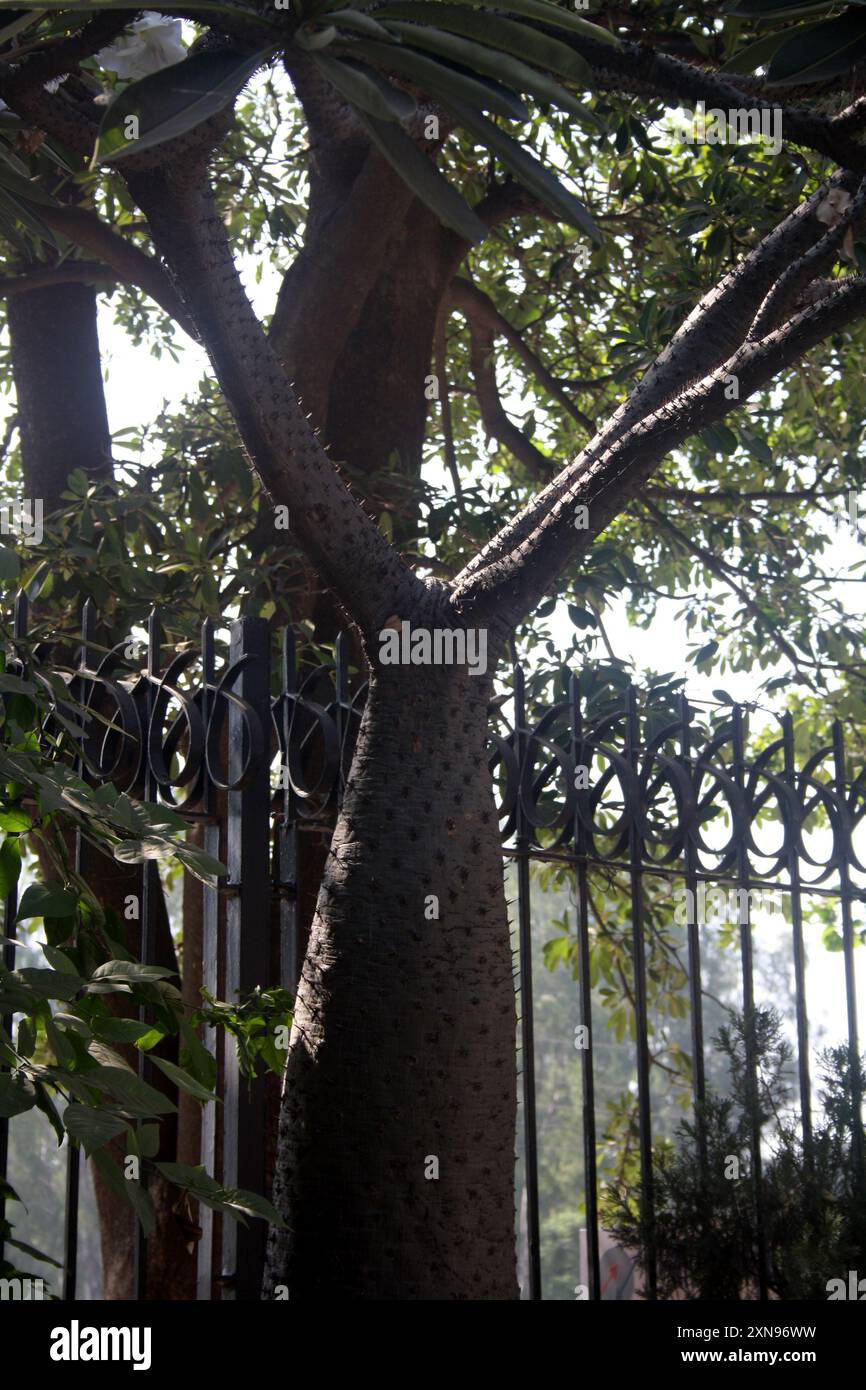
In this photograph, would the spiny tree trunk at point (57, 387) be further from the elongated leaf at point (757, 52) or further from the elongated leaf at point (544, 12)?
the elongated leaf at point (544, 12)

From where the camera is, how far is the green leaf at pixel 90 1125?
1.67 meters

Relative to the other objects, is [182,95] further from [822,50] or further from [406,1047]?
[406,1047]

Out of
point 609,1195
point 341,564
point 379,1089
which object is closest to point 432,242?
point 341,564

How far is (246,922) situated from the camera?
3047mm

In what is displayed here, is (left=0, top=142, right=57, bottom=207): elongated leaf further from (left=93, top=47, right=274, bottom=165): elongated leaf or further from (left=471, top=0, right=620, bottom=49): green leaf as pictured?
(left=471, top=0, right=620, bottom=49): green leaf

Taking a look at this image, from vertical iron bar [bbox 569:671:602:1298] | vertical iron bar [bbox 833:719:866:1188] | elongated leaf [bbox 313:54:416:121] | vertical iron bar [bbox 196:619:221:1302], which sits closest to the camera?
elongated leaf [bbox 313:54:416:121]

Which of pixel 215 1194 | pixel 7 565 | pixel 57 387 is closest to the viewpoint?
pixel 215 1194

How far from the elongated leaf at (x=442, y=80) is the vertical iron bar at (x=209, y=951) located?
166 cm

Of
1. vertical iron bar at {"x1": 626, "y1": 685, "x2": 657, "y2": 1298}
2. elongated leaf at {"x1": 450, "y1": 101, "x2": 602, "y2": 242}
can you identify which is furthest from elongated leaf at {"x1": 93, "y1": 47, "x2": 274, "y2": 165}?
vertical iron bar at {"x1": 626, "y1": 685, "x2": 657, "y2": 1298}

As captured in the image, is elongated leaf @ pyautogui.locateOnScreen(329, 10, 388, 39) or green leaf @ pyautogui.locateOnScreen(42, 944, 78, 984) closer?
elongated leaf @ pyautogui.locateOnScreen(329, 10, 388, 39)

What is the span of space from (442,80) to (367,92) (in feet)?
0.59

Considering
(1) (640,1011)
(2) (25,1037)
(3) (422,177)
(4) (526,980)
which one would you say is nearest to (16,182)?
(3) (422,177)

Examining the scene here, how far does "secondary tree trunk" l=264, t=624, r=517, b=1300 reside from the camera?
2.46 meters

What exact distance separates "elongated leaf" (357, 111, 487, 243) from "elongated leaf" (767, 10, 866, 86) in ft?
1.73
